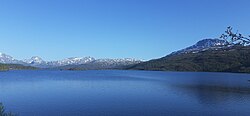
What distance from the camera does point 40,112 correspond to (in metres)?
49.5

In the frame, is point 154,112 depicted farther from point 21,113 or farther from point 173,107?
point 21,113

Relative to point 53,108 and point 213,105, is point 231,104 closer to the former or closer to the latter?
point 213,105

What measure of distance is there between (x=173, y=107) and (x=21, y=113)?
2882 cm

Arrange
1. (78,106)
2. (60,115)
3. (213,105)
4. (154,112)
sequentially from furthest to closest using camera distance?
(213,105)
(78,106)
(154,112)
(60,115)

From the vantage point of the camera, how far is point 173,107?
189ft

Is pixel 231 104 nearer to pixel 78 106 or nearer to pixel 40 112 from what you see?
pixel 78 106

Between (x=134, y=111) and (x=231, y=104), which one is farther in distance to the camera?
(x=231, y=104)

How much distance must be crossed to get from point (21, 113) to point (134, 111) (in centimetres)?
1957

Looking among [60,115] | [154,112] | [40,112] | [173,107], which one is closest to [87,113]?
[60,115]

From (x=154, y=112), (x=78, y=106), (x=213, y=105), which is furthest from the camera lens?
(x=213, y=105)

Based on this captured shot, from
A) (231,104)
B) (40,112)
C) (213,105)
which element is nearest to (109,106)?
(40,112)

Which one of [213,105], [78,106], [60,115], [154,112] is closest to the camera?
[60,115]

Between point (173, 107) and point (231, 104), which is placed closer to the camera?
point (173, 107)

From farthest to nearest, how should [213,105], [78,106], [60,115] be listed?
[213,105] → [78,106] → [60,115]
